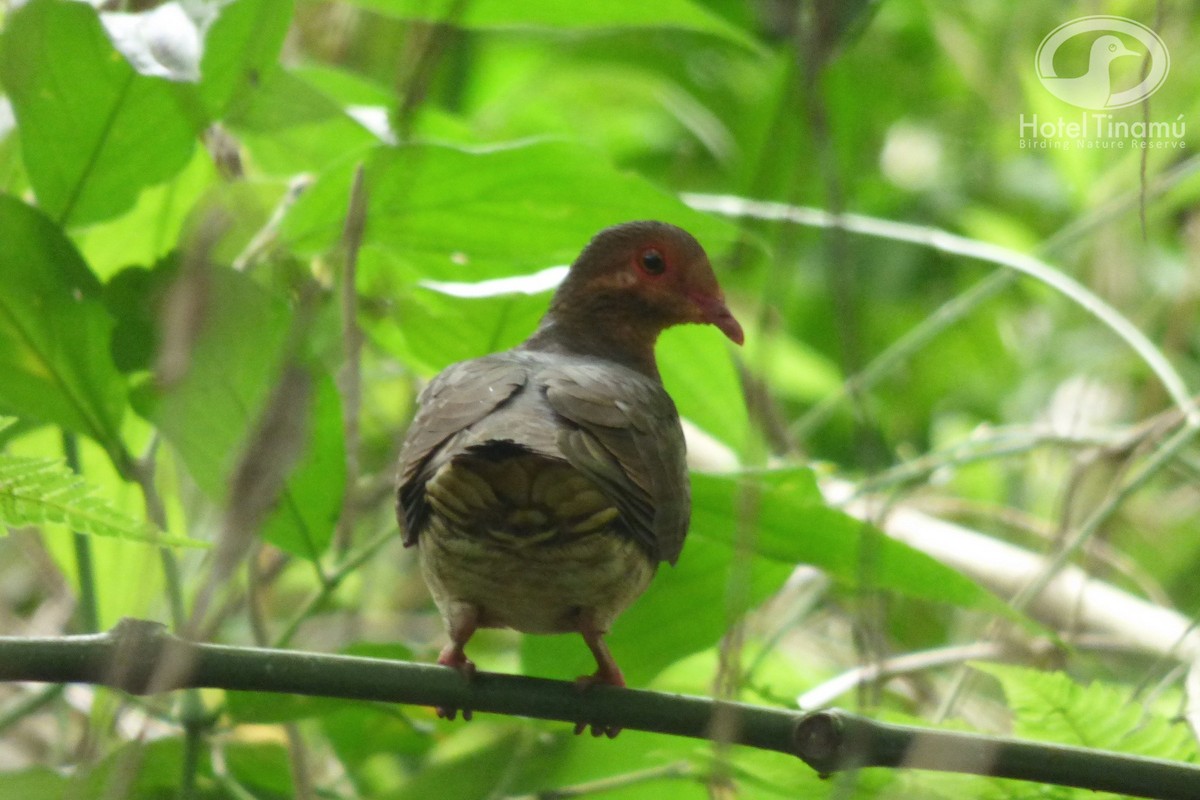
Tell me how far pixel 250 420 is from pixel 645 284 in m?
0.83

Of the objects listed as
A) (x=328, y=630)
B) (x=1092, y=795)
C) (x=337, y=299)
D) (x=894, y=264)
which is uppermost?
(x=894, y=264)

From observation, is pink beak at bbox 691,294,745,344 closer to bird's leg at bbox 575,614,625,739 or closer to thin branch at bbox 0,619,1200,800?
bird's leg at bbox 575,614,625,739

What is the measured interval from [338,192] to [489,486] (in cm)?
64

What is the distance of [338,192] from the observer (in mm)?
2023

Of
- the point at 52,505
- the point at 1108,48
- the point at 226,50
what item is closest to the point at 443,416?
the point at 52,505

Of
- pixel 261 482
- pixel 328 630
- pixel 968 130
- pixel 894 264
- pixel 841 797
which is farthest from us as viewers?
pixel 968 130

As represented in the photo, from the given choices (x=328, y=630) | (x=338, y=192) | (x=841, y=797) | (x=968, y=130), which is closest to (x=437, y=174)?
(x=338, y=192)

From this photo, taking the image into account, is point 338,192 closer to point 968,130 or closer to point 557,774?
point 557,774

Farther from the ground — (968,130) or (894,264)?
(968,130)

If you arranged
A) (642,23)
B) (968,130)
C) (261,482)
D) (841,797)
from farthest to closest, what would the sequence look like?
1. (968,130)
2. (642,23)
3. (841,797)
4. (261,482)

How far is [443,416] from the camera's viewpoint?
1.75 meters

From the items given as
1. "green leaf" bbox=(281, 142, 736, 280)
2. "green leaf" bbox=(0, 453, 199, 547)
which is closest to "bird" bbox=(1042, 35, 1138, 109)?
"green leaf" bbox=(281, 142, 736, 280)

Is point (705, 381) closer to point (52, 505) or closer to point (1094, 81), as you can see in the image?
point (52, 505)

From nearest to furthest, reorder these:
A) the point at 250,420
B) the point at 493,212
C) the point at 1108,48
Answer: the point at 250,420 < the point at 493,212 < the point at 1108,48
